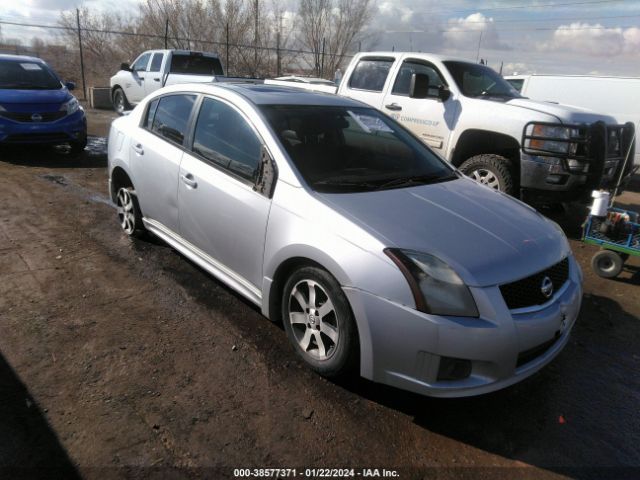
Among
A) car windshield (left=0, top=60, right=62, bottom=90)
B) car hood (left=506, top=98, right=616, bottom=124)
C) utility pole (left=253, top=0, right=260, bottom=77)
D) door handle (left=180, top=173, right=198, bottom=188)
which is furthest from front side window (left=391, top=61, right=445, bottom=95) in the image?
utility pole (left=253, top=0, right=260, bottom=77)

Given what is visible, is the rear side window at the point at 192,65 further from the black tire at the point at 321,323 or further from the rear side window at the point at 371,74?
the black tire at the point at 321,323

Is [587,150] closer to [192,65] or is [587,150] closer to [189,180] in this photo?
[189,180]

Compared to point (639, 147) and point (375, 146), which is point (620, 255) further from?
point (639, 147)

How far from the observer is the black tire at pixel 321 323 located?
267 centimetres

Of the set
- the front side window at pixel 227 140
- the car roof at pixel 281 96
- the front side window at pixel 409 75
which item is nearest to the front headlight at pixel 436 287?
the front side window at pixel 227 140

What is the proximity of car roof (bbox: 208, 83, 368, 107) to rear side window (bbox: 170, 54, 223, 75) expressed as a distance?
9.84 metres

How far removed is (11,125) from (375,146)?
7.04 m

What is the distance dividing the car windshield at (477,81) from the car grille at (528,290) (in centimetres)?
427

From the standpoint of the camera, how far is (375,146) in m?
3.79

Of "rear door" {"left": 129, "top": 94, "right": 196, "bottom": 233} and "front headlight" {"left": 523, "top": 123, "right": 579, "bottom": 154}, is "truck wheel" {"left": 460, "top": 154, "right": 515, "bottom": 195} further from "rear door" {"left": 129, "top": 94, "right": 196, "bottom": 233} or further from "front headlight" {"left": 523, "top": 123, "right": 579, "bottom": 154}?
"rear door" {"left": 129, "top": 94, "right": 196, "bottom": 233}

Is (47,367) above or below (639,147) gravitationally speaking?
below

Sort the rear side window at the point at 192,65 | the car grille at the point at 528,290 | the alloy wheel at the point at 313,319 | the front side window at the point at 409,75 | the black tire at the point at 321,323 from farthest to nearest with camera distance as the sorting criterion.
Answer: the rear side window at the point at 192,65 → the front side window at the point at 409,75 → the alloy wheel at the point at 313,319 → the black tire at the point at 321,323 → the car grille at the point at 528,290

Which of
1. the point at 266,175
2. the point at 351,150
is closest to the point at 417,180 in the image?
the point at 351,150

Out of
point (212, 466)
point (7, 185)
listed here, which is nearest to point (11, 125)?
point (7, 185)
